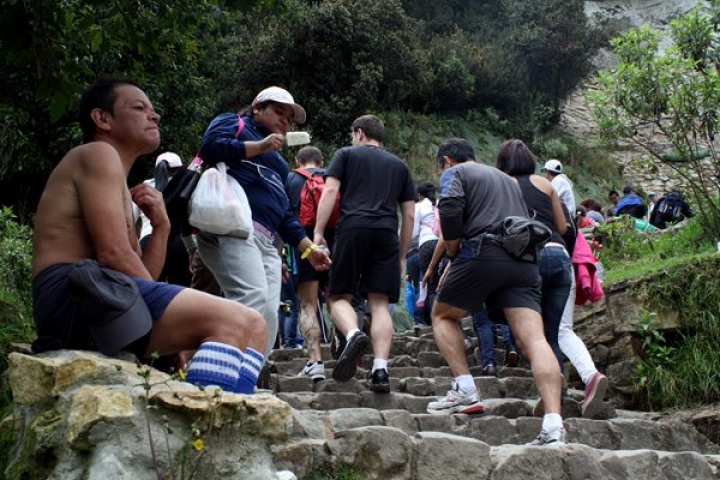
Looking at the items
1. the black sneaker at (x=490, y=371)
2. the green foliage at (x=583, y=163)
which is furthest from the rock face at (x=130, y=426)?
the green foliage at (x=583, y=163)

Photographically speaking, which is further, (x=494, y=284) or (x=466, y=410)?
(x=466, y=410)

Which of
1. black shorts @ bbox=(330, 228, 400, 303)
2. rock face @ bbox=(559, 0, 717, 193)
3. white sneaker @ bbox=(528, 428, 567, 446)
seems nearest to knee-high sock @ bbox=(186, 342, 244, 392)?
white sneaker @ bbox=(528, 428, 567, 446)

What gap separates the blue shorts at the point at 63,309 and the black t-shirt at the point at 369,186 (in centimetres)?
328

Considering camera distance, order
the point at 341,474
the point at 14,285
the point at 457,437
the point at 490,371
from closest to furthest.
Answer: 1. the point at 341,474
2. the point at 457,437
3. the point at 490,371
4. the point at 14,285

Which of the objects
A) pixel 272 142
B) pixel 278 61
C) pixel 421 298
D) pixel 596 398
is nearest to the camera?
pixel 272 142

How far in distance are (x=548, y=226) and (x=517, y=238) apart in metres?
1.13

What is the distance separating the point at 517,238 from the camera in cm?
600

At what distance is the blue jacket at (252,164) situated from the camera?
5.71 m

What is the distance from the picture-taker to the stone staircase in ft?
15.4

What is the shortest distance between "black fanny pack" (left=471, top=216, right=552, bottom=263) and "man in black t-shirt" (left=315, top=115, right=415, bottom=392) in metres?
0.98

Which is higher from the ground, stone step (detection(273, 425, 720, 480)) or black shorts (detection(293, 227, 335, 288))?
stone step (detection(273, 425, 720, 480))

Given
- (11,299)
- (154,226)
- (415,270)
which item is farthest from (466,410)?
(415,270)

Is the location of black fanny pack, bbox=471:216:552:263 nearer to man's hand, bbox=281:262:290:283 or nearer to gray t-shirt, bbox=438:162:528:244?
gray t-shirt, bbox=438:162:528:244

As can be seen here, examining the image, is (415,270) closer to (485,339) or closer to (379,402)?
(485,339)
